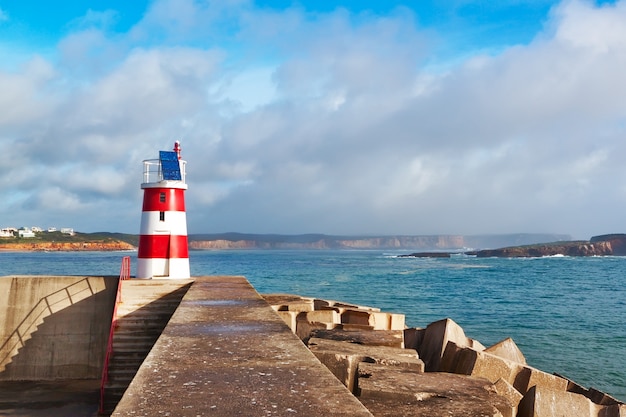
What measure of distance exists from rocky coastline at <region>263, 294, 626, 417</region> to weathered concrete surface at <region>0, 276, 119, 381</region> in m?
5.71

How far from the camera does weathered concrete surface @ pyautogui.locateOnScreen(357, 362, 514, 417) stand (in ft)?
16.1

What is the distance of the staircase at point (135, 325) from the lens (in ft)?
35.0

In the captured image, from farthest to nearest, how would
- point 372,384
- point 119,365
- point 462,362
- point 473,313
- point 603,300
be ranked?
point 603,300
point 473,313
point 119,365
point 462,362
point 372,384

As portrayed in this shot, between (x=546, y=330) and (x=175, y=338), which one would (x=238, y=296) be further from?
(x=546, y=330)

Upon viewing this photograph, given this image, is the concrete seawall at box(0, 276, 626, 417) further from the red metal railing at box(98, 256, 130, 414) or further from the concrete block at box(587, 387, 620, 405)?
the red metal railing at box(98, 256, 130, 414)

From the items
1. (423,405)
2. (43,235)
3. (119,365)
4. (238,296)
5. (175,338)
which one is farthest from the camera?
(43,235)

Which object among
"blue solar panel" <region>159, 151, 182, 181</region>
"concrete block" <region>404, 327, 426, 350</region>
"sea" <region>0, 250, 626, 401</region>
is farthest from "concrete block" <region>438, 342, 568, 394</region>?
"blue solar panel" <region>159, 151, 182, 181</region>

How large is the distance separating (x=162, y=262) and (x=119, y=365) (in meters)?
3.95

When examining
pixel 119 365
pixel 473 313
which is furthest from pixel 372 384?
pixel 473 313

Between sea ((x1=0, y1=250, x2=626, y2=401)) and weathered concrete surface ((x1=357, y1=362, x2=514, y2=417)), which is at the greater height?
weathered concrete surface ((x1=357, y1=362, x2=514, y2=417))

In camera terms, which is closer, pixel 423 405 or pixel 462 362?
pixel 423 405

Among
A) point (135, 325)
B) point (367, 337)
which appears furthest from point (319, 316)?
point (135, 325)

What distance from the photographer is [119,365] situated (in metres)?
11.0

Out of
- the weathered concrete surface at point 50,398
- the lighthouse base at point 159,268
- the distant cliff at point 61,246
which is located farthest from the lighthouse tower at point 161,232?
the distant cliff at point 61,246
